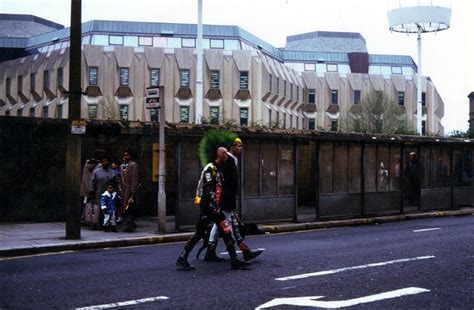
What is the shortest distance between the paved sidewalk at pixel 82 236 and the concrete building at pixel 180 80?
4452cm

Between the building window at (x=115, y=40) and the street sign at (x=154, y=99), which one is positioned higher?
the building window at (x=115, y=40)

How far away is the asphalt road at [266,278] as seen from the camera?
24.4 ft

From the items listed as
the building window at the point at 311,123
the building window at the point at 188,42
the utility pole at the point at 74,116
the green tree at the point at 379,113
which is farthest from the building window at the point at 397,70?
the utility pole at the point at 74,116

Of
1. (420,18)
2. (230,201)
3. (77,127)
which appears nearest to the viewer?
(230,201)

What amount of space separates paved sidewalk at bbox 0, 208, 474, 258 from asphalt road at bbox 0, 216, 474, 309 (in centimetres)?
48

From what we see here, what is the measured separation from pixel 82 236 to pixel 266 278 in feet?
20.9

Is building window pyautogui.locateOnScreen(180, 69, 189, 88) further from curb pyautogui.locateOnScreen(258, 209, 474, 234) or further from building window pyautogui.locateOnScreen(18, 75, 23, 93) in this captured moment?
curb pyautogui.locateOnScreen(258, 209, 474, 234)

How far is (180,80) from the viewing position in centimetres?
7538

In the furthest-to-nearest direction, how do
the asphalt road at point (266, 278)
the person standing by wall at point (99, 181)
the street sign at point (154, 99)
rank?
the person standing by wall at point (99, 181) → the street sign at point (154, 99) → the asphalt road at point (266, 278)

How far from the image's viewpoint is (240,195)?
17.0 metres

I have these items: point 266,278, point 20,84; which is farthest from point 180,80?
point 266,278

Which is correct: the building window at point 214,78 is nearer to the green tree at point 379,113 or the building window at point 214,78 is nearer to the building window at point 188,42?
the building window at point 188,42

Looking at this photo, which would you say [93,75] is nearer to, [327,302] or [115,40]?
[115,40]

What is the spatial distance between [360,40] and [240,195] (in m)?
101
